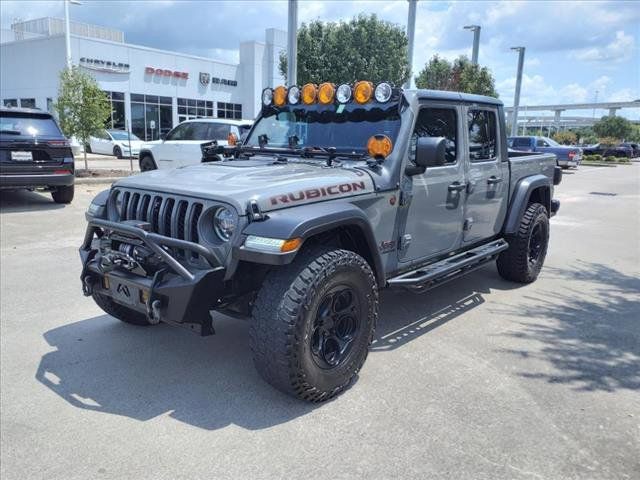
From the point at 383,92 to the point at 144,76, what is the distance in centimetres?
3231

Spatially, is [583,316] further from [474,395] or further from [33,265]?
[33,265]

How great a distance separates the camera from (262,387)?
3605 mm

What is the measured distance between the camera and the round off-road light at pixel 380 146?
3.95 metres

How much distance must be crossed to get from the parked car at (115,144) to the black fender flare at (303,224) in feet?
72.0

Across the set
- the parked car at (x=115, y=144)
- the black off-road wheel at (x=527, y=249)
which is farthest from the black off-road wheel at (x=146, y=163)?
the black off-road wheel at (x=527, y=249)

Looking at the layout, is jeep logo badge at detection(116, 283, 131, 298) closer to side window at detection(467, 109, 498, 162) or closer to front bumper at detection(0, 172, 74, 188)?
side window at detection(467, 109, 498, 162)

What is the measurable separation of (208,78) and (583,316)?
3538 cm

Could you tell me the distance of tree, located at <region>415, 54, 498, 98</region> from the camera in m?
26.9

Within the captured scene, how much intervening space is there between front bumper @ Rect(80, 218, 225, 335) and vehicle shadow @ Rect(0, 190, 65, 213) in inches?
304

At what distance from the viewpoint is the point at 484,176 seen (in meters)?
5.09

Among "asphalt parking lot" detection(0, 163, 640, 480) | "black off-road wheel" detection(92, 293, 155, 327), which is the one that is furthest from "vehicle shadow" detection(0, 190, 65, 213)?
"black off-road wheel" detection(92, 293, 155, 327)

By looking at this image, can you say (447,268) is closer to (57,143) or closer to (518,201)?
(518,201)

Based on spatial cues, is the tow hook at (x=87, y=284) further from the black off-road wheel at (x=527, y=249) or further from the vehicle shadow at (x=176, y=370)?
the black off-road wheel at (x=527, y=249)

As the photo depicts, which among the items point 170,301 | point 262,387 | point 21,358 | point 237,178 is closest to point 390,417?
point 262,387
